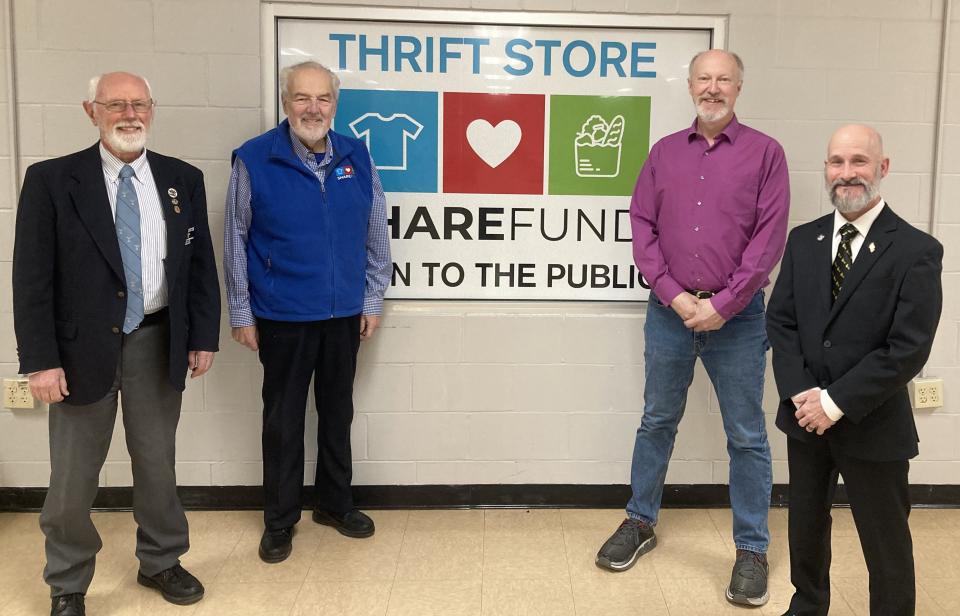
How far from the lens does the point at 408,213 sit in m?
3.26

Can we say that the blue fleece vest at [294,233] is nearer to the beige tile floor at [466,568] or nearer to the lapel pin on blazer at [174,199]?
the lapel pin on blazer at [174,199]

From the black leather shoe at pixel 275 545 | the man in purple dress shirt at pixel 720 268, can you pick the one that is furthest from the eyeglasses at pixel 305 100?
the black leather shoe at pixel 275 545

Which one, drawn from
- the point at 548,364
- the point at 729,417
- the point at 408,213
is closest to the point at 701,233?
the point at 729,417

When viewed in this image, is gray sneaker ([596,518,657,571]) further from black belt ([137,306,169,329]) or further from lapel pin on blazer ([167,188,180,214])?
lapel pin on blazer ([167,188,180,214])

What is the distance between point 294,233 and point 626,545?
5.27 feet

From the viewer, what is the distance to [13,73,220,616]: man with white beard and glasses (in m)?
2.31

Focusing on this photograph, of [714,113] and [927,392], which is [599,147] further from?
[927,392]

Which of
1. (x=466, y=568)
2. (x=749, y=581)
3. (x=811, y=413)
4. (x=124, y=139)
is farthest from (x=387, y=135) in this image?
(x=749, y=581)

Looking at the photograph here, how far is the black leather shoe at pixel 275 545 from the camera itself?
2.92 metres

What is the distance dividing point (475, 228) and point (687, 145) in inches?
36.1

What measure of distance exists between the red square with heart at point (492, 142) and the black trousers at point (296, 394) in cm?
73

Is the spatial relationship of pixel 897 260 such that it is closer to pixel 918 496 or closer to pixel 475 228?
pixel 475 228

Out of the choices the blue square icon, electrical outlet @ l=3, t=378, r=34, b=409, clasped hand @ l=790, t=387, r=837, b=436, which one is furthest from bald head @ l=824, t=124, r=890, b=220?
electrical outlet @ l=3, t=378, r=34, b=409

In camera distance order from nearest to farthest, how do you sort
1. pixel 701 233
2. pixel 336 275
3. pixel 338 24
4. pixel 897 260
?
pixel 897 260 < pixel 701 233 < pixel 336 275 < pixel 338 24
